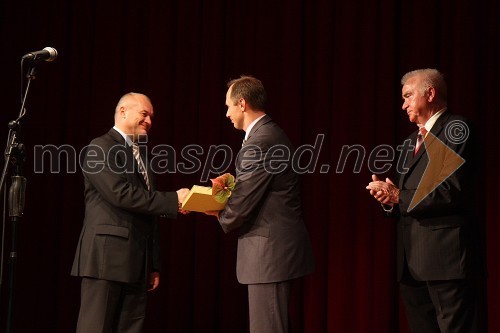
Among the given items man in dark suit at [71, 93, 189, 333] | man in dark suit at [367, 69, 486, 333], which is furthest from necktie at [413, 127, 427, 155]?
man in dark suit at [71, 93, 189, 333]

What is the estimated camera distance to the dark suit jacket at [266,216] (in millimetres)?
2863

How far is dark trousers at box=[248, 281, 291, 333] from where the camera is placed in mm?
2822

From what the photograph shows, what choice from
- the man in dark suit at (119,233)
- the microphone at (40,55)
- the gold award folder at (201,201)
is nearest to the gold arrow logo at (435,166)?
the gold award folder at (201,201)

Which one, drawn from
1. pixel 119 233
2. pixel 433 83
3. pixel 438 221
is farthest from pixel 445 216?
pixel 119 233

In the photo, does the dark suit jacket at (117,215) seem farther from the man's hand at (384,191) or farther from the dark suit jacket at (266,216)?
the man's hand at (384,191)

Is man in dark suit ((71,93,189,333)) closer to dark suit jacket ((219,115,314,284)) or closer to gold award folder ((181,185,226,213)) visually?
gold award folder ((181,185,226,213))

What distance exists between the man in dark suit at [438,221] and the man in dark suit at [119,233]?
3.72 feet

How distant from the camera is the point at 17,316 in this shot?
477cm

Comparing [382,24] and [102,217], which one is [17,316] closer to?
[102,217]

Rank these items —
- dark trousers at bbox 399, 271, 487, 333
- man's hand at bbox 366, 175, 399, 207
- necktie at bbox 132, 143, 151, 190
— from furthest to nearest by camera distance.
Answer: necktie at bbox 132, 143, 151, 190, man's hand at bbox 366, 175, 399, 207, dark trousers at bbox 399, 271, 487, 333

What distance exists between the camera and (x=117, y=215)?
3.12 metres

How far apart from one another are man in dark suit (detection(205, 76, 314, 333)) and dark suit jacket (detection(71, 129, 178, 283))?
0.42 meters

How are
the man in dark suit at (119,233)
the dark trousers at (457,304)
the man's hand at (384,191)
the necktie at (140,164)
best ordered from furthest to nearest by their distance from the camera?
the necktie at (140,164) < the man in dark suit at (119,233) < the man's hand at (384,191) < the dark trousers at (457,304)

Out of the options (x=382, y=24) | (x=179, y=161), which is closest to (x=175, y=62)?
(x=179, y=161)
